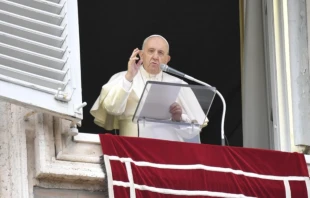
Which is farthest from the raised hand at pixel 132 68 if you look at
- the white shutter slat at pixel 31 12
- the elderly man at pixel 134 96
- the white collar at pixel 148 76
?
the white shutter slat at pixel 31 12

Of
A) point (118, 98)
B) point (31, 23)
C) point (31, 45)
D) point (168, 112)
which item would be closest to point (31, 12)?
point (31, 23)

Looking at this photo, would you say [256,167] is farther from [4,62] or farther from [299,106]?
[4,62]

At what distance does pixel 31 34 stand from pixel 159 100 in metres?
0.84

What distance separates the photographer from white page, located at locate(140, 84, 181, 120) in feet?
30.5

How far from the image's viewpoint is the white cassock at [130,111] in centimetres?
950

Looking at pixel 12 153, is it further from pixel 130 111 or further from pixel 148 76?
pixel 148 76

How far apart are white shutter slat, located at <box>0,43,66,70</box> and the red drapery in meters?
0.49

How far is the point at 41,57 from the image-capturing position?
350 inches

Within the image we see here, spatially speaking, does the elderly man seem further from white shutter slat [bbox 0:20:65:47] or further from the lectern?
white shutter slat [bbox 0:20:65:47]

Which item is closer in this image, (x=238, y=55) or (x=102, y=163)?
(x=102, y=163)

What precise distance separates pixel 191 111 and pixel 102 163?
0.80 m

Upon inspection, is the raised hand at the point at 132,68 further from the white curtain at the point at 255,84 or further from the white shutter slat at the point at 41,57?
the white curtain at the point at 255,84

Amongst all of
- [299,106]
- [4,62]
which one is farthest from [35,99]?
[299,106]

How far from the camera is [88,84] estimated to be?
12945mm
